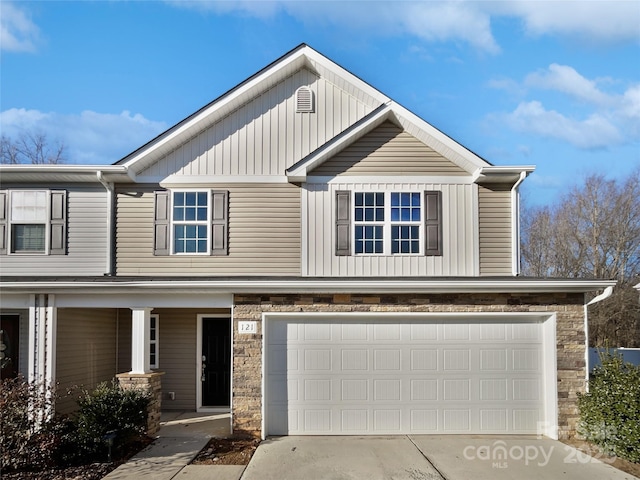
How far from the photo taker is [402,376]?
9.12m

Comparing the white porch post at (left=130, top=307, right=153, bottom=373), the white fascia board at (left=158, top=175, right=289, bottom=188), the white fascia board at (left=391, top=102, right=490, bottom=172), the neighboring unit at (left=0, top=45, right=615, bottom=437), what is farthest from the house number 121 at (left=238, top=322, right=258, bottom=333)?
the white fascia board at (left=391, top=102, right=490, bottom=172)

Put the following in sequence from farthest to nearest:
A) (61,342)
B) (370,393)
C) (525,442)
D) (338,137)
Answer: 1. (338,137)
2. (61,342)
3. (370,393)
4. (525,442)

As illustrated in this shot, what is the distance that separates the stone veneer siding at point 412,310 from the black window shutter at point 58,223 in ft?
14.2

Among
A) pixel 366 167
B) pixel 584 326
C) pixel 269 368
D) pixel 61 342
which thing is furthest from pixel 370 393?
pixel 61 342

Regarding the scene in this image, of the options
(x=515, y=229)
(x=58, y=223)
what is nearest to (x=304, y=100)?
(x=515, y=229)

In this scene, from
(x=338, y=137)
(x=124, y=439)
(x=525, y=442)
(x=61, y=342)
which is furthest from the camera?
(x=338, y=137)

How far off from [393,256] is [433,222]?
3.55 feet

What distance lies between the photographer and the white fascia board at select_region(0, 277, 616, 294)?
346 inches

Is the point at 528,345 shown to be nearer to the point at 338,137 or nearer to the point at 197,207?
the point at 338,137

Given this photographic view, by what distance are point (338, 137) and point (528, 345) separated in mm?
5310

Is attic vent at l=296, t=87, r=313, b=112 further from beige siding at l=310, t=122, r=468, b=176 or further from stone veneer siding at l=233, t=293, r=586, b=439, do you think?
stone veneer siding at l=233, t=293, r=586, b=439

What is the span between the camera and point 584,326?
8953 millimetres

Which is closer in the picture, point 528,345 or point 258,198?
point 528,345

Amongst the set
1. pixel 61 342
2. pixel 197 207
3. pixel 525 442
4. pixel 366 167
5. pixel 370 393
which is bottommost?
pixel 525 442
